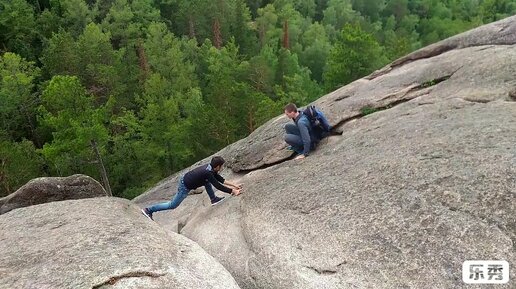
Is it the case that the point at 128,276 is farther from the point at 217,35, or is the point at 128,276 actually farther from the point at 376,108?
the point at 217,35

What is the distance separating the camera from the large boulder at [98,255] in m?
7.39

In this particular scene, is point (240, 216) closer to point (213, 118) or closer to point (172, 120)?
point (213, 118)

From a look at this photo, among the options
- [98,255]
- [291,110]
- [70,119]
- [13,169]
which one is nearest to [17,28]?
[13,169]

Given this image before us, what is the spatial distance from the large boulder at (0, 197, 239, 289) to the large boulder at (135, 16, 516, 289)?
4.61ft

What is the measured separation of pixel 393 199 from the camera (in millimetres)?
8750

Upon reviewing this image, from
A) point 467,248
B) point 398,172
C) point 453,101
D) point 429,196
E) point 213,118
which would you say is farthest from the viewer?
point 213,118

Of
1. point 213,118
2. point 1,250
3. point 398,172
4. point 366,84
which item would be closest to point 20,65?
point 213,118

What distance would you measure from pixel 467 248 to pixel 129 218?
21.3ft

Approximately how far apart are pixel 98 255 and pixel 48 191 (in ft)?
28.2

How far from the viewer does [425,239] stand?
25.6 ft

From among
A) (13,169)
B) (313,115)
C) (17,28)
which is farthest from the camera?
(17,28)

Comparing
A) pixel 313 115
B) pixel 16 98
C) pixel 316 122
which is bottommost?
pixel 316 122

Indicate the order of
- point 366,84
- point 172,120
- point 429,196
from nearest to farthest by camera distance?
point 429,196, point 366,84, point 172,120

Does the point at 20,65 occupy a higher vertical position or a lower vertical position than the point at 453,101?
higher
